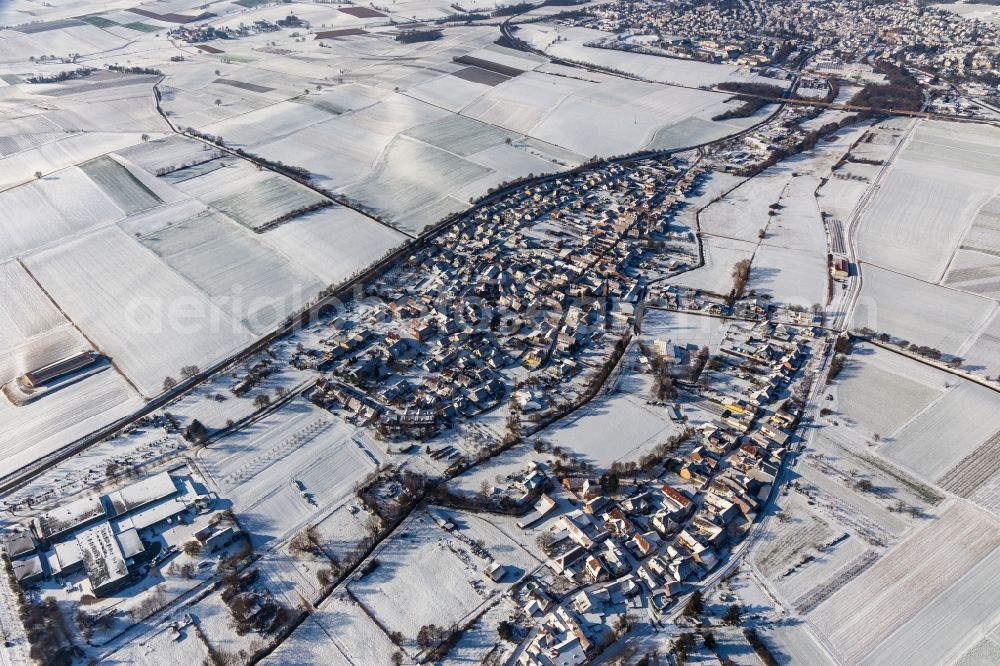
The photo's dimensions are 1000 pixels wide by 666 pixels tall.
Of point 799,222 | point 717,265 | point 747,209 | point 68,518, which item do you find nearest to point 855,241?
point 799,222

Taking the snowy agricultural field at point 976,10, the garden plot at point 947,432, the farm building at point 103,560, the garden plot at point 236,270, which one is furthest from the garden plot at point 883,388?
the snowy agricultural field at point 976,10

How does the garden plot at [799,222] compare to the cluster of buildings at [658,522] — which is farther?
the garden plot at [799,222]

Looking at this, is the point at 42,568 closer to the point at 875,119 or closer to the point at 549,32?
the point at 875,119

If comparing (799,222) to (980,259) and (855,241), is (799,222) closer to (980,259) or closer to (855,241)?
(855,241)

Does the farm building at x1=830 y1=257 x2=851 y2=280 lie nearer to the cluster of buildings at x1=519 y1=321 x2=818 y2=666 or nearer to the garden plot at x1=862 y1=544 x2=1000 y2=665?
the cluster of buildings at x1=519 y1=321 x2=818 y2=666

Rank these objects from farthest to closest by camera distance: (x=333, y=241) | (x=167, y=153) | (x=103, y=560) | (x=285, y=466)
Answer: (x=167, y=153), (x=333, y=241), (x=285, y=466), (x=103, y=560)

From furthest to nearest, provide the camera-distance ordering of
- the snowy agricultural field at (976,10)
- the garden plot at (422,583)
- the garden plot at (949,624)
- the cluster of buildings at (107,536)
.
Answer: the snowy agricultural field at (976,10)
the cluster of buildings at (107,536)
the garden plot at (422,583)
the garden plot at (949,624)

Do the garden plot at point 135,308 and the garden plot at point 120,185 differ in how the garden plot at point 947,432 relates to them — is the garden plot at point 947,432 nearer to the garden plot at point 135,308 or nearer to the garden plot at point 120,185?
the garden plot at point 135,308

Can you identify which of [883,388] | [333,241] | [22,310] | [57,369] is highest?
[333,241]
